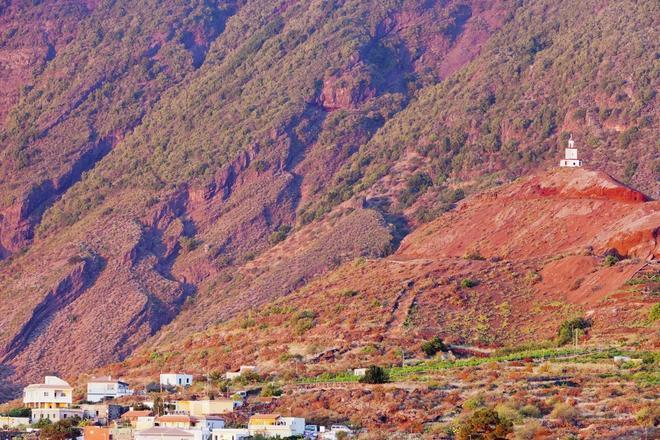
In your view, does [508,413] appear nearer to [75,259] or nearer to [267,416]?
[267,416]

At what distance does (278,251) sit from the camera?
515 ft

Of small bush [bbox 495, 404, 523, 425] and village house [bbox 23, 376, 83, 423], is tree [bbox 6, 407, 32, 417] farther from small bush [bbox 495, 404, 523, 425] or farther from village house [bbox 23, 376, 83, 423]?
small bush [bbox 495, 404, 523, 425]

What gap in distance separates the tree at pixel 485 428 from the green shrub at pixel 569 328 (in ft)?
86.1

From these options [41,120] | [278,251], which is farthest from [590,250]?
[41,120]

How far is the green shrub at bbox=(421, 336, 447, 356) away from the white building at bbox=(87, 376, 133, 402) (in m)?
16.2

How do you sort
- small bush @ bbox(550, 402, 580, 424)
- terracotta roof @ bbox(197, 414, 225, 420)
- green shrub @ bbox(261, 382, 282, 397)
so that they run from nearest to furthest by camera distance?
small bush @ bbox(550, 402, 580, 424), terracotta roof @ bbox(197, 414, 225, 420), green shrub @ bbox(261, 382, 282, 397)

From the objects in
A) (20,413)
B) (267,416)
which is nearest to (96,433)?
(267,416)

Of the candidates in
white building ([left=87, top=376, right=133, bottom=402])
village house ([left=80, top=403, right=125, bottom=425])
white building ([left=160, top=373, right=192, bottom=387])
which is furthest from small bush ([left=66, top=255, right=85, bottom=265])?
village house ([left=80, top=403, right=125, bottom=425])

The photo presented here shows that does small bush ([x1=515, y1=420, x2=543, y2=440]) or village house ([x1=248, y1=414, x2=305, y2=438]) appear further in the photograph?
village house ([x1=248, y1=414, x2=305, y2=438])

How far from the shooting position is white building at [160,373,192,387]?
11562cm

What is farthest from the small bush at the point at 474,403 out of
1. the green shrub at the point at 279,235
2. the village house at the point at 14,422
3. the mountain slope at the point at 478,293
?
the green shrub at the point at 279,235

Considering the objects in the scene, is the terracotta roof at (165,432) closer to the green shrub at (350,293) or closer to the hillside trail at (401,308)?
the hillside trail at (401,308)

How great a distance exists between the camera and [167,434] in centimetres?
9181

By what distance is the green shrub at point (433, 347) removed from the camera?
374 feet
